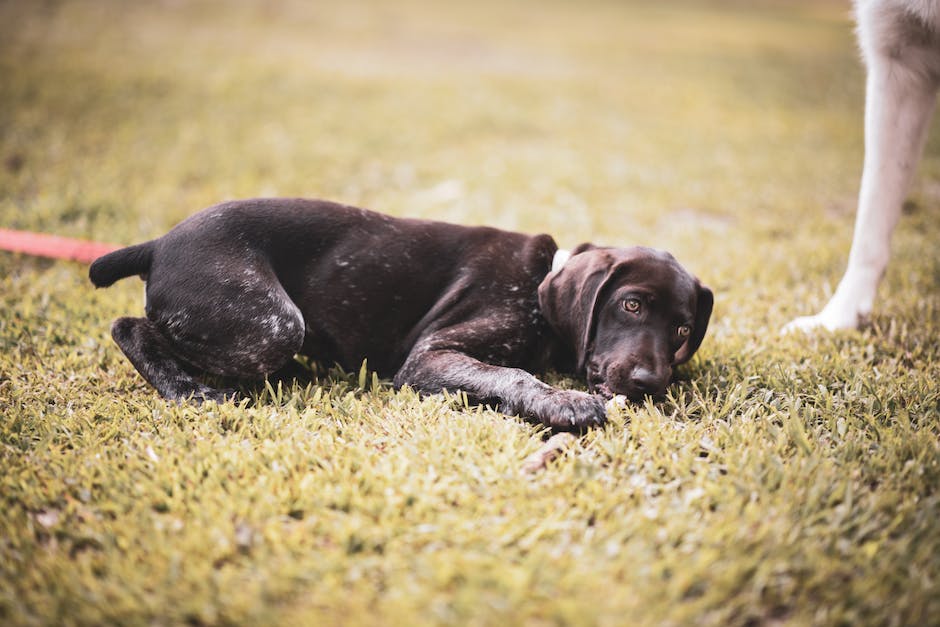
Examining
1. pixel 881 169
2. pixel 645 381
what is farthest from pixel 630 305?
pixel 881 169

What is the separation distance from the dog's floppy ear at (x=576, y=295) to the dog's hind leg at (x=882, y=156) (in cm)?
163

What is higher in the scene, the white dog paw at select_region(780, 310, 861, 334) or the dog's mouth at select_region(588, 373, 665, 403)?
the white dog paw at select_region(780, 310, 861, 334)

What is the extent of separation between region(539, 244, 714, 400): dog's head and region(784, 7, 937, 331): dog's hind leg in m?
1.22

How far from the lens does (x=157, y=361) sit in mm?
3652

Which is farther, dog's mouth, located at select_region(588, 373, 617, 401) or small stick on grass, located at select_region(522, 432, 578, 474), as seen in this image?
dog's mouth, located at select_region(588, 373, 617, 401)

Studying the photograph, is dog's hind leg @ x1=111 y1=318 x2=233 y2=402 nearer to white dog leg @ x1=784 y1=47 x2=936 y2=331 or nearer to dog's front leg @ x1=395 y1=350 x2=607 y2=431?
dog's front leg @ x1=395 y1=350 x2=607 y2=431

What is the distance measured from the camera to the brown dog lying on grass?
3.54 m

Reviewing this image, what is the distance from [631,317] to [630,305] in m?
0.06

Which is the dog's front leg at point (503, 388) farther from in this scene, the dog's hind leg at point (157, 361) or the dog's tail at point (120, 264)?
the dog's tail at point (120, 264)

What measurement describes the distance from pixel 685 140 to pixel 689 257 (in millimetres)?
5579

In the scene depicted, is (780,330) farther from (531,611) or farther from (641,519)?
(531,611)

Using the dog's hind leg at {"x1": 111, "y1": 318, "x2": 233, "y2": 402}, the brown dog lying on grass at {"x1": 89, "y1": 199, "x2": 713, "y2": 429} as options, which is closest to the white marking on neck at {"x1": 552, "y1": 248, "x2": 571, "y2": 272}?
the brown dog lying on grass at {"x1": 89, "y1": 199, "x2": 713, "y2": 429}

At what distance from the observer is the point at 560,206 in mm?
7410

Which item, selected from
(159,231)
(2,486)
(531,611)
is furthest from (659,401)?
(159,231)
